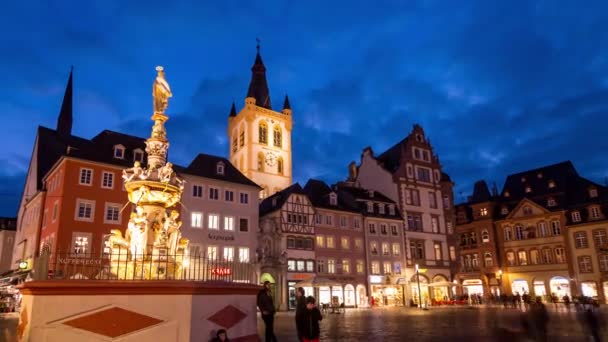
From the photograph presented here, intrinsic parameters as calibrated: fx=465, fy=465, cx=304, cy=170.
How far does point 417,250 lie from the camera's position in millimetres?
54406

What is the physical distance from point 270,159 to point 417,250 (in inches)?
1078

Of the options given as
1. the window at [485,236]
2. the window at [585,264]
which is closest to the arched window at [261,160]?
the window at [485,236]

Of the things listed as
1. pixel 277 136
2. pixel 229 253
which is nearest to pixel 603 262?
pixel 229 253

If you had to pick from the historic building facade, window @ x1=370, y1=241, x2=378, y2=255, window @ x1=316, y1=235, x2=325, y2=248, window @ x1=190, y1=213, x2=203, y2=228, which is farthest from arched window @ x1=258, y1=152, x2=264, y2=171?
window @ x1=190, y1=213, x2=203, y2=228

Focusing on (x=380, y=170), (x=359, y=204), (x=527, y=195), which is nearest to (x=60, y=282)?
(x=359, y=204)

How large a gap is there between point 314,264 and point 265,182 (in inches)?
1016

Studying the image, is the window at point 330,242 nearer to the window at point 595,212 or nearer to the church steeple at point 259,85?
the window at point 595,212

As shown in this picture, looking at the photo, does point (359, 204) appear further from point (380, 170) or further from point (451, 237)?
point (451, 237)

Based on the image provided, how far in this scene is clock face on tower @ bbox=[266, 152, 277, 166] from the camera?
233 ft

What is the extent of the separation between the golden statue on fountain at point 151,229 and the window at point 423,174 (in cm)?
4656

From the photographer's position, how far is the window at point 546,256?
55031mm

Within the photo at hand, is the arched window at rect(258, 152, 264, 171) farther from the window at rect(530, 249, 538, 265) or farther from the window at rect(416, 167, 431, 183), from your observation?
the window at rect(530, 249, 538, 265)

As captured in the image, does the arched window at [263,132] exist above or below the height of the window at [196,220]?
above

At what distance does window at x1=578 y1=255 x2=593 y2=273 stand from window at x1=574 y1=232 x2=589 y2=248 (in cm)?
126
